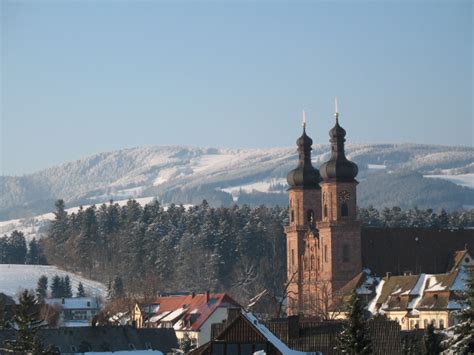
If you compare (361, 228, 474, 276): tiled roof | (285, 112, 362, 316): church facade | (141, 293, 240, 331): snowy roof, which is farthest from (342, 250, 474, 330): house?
(361, 228, 474, 276): tiled roof

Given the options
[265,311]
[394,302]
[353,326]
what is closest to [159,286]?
[265,311]

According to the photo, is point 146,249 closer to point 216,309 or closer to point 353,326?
point 216,309

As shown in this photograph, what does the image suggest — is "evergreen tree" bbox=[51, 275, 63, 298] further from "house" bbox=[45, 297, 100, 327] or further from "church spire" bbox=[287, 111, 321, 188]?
"church spire" bbox=[287, 111, 321, 188]

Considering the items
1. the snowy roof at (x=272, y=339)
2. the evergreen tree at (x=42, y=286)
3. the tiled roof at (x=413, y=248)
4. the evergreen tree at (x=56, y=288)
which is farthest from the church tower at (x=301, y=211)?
the snowy roof at (x=272, y=339)

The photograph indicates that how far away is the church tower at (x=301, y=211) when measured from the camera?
463ft

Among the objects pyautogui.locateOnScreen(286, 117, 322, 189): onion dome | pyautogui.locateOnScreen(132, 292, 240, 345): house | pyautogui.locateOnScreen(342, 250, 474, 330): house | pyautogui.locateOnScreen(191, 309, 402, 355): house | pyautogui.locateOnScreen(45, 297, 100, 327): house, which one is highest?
pyautogui.locateOnScreen(286, 117, 322, 189): onion dome

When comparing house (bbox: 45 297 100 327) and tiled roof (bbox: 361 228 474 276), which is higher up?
tiled roof (bbox: 361 228 474 276)

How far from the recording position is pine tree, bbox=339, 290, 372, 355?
173 feet

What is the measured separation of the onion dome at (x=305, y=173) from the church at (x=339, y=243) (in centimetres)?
13

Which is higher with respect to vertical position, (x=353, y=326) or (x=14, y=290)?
(x=353, y=326)

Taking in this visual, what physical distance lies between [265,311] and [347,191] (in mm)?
18124

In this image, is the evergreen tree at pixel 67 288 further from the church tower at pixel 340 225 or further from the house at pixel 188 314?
the church tower at pixel 340 225

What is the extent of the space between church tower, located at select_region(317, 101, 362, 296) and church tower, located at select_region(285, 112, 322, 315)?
4866mm

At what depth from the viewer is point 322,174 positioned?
5374 inches
